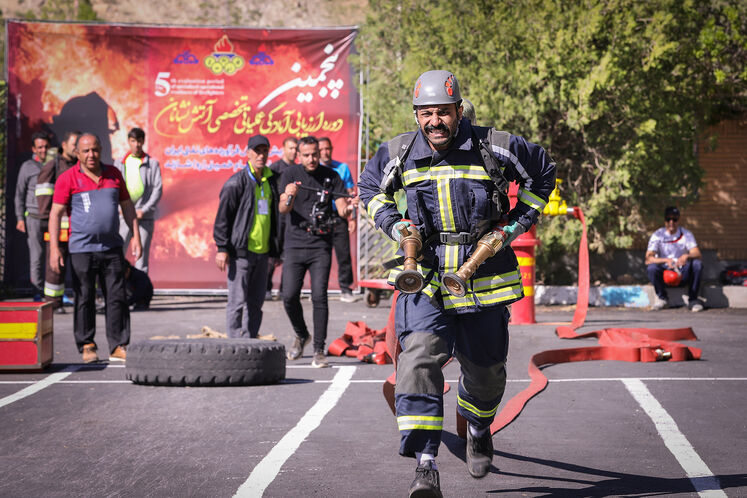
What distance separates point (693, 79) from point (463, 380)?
13.0 metres

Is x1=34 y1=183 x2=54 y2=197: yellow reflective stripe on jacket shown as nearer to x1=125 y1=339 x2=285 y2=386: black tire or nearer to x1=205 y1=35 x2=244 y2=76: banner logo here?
x1=205 y1=35 x2=244 y2=76: banner logo

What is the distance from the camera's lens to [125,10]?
88688 mm

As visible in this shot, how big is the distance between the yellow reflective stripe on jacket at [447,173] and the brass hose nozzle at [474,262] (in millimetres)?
301

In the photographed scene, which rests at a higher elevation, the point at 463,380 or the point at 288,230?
the point at 288,230

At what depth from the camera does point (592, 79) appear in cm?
1595

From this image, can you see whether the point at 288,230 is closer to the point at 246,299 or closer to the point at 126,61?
the point at 246,299

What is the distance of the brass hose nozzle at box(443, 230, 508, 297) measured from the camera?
16.9 feet

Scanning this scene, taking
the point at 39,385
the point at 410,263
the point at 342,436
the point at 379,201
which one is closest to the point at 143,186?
the point at 39,385

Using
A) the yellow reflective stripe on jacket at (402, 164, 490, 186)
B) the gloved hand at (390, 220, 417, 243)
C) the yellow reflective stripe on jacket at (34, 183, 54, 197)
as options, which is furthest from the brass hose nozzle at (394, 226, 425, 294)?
the yellow reflective stripe on jacket at (34, 183, 54, 197)

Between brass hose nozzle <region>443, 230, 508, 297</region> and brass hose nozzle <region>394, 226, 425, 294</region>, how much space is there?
0.46 ft

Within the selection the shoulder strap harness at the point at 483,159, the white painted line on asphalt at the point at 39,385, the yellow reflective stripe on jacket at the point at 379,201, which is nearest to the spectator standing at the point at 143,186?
the white painted line on asphalt at the point at 39,385

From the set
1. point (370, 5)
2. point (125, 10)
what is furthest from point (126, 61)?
point (125, 10)

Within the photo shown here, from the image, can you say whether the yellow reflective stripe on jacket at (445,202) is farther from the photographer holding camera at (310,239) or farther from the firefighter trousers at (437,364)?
the photographer holding camera at (310,239)

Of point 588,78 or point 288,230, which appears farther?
point 588,78
